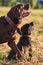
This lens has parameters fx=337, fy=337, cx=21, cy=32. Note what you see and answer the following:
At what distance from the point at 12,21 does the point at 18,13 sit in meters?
0.24

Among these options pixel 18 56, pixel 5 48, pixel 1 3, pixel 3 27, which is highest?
pixel 3 27

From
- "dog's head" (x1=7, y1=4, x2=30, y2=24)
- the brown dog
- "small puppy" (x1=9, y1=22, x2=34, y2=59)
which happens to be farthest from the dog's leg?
"dog's head" (x1=7, y1=4, x2=30, y2=24)

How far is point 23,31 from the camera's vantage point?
862cm

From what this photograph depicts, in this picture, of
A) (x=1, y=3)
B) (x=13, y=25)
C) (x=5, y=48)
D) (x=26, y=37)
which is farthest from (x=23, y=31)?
(x=1, y=3)

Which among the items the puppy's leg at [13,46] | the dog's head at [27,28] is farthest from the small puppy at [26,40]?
the puppy's leg at [13,46]

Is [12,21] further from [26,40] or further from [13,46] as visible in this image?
[26,40]

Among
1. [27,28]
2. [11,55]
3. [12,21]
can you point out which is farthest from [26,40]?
[12,21]

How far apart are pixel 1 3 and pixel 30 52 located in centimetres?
4143

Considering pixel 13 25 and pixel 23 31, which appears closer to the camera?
pixel 13 25

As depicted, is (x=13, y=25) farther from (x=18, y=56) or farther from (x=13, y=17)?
(x=18, y=56)

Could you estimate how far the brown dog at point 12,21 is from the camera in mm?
7992

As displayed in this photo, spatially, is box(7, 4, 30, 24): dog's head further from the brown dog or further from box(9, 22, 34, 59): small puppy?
box(9, 22, 34, 59): small puppy

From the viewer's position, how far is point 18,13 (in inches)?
315

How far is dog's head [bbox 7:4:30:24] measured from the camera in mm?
8000
